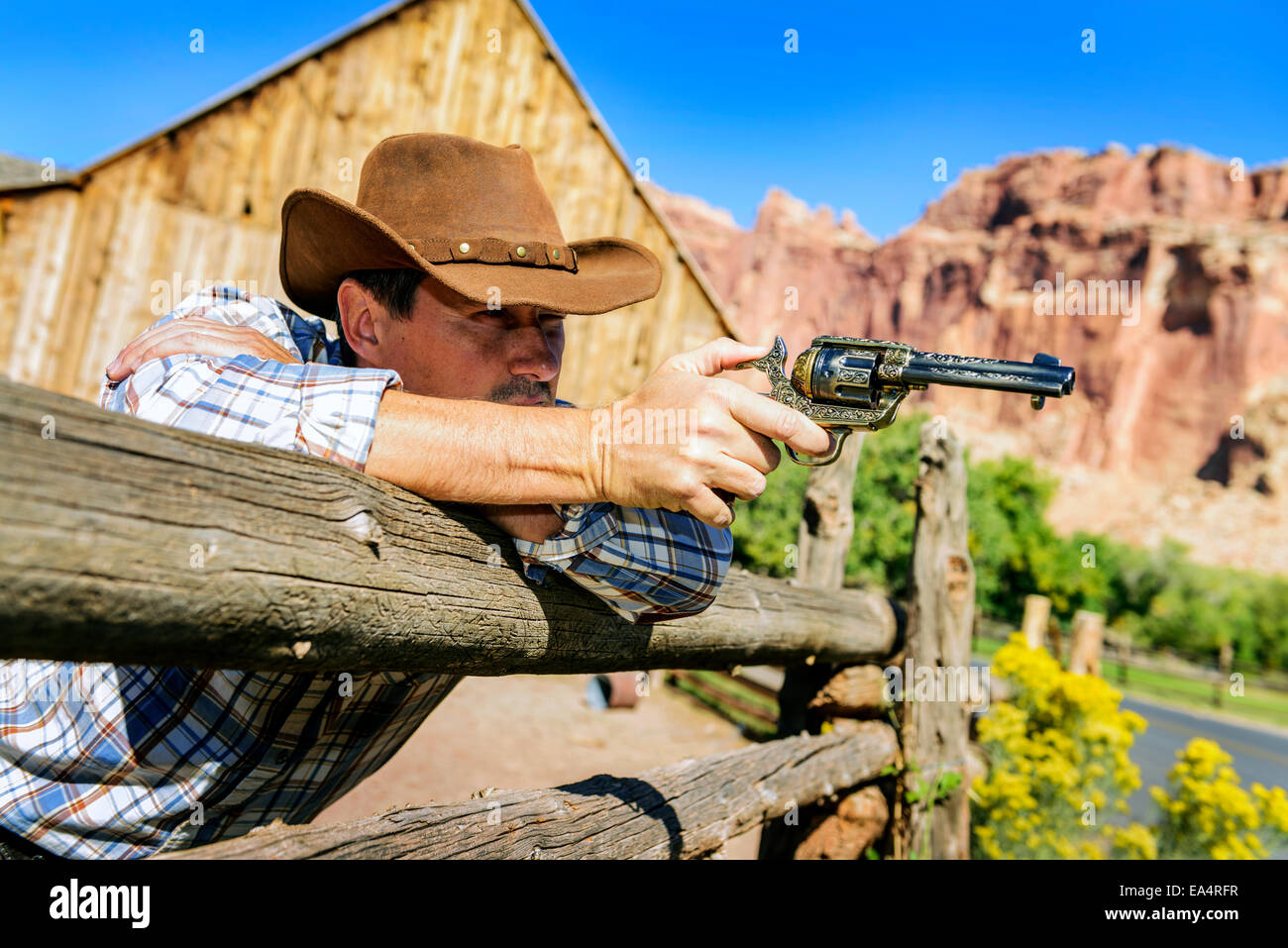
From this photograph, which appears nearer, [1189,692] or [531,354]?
[531,354]

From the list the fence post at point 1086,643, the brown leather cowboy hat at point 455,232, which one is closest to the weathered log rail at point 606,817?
the brown leather cowboy hat at point 455,232

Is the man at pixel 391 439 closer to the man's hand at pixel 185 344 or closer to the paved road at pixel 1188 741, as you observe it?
the man's hand at pixel 185 344

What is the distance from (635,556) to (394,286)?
0.72 metres

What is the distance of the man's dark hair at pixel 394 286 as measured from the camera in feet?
5.36

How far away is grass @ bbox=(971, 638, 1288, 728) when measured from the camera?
2248 cm

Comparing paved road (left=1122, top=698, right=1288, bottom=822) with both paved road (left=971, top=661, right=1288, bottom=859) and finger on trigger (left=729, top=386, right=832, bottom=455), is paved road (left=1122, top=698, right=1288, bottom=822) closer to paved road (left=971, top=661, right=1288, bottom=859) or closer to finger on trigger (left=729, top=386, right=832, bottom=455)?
paved road (left=971, top=661, right=1288, bottom=859)

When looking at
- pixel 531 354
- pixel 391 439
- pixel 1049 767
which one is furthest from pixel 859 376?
pixel 1049 767

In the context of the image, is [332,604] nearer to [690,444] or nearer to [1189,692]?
[690,444]

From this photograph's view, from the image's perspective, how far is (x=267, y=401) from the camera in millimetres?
1203

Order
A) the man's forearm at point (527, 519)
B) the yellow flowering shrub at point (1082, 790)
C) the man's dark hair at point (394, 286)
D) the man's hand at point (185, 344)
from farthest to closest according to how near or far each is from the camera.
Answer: the yellow flowering shrub at point (1082, 790)
the man's dark hair at point (394, 286)
the man's forearm at point (527, 519)
the man's hand at point (185, 344)

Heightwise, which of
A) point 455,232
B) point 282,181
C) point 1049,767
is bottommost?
point 1049,767

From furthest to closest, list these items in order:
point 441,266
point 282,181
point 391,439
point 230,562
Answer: point 282,181
point 441,266
point 391,439
point 230,562

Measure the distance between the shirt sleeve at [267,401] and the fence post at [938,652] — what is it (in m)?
2.75
